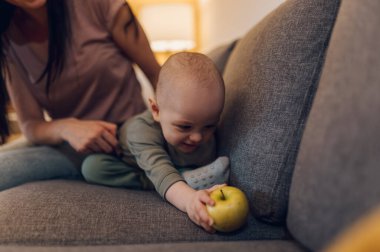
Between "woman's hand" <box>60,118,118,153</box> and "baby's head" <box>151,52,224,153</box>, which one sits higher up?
"baby's head" <box>151,52,224,153</box>

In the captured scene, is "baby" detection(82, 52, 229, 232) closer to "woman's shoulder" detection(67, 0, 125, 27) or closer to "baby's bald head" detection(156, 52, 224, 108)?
"baby's bald head" detection(156, 52, 224, 108)

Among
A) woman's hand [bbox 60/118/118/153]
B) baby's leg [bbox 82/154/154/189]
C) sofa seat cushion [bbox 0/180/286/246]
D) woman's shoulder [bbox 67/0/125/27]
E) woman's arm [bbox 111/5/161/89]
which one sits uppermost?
woman's shoulder [bbox 67/0/125/27]

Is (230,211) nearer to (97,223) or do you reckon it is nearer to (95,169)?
(97,223)

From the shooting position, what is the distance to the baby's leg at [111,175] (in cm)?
92

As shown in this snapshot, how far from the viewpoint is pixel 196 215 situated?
0.66 metres

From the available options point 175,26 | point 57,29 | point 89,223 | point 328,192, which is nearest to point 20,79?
point 57,29

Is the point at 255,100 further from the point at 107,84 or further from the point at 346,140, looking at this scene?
the point at 107,84

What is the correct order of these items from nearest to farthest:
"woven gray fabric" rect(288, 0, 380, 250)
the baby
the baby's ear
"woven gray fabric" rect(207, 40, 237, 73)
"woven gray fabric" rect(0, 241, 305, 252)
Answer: "woven gray fabric" rect(288, 0, 380, 250) → "woven gray fabric" rect(0, 241, 305, 252) → the baby → the baby's ear → "woven gray fabric" rect(207, 40, 237, 73)

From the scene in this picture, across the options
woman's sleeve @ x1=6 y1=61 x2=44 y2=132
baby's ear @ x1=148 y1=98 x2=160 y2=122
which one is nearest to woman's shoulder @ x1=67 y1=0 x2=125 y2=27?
woman's sleeve @ x1=6 y1=61 x2=44 y2=132

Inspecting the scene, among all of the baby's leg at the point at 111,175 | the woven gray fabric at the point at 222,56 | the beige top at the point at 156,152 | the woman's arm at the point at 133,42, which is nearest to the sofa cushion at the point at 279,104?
the beige top at the point at 156,152

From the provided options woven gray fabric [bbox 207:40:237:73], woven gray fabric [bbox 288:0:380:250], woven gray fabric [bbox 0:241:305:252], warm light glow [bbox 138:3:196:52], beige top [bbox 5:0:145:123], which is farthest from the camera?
warm light glow [bbox 138:3:196:52]

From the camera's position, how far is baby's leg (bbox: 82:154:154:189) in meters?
0.92

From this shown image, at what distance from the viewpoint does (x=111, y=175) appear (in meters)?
0.93

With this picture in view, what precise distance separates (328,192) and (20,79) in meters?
1.04
